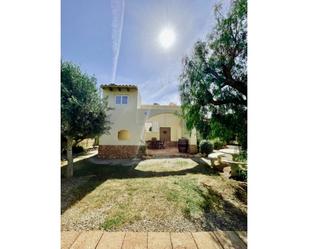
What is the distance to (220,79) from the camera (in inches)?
181

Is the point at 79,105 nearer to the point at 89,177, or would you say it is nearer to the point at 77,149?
the point at 89,177

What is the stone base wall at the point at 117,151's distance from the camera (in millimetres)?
10164

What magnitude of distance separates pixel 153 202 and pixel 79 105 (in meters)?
3.98

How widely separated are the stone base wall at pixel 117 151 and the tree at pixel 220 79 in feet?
17.4

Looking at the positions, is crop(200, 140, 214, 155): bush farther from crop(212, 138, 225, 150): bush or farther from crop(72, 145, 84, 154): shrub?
crop(72, 145, 84, 154): shrub

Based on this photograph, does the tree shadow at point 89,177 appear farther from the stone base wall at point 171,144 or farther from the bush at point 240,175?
the stone base wall at point 171,144

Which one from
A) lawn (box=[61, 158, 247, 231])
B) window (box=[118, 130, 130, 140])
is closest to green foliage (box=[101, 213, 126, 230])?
lawn (box=[61, 158, 247, 231])

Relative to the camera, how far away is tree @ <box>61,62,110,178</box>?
5551 mm

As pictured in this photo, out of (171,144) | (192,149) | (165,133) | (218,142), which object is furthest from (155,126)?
(218,142)

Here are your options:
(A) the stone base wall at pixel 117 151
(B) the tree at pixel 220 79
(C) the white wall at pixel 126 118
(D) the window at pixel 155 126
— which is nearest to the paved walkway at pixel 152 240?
(B) the tree at pixel 220 79
